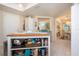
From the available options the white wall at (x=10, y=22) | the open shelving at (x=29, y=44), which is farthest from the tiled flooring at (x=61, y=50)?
the white wall at (x=10, y=22)

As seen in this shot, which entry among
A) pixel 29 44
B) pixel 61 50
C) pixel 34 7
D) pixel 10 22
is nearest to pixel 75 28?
pixel 29 44

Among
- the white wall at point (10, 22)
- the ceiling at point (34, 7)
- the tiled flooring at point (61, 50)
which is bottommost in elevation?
the tiled flooring at point (61, 50)

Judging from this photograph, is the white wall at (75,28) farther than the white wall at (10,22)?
No

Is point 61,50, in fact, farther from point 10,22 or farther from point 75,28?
point 10,22

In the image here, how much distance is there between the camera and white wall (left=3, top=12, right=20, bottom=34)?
15.7ft

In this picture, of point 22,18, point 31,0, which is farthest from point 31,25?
point 31,0

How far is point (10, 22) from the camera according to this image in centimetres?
→ 518

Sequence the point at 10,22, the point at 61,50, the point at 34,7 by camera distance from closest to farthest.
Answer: the point at 34,7
the point at 61,50
the point at 10,22

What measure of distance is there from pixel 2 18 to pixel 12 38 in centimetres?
216

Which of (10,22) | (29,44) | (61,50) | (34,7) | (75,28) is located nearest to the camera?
(29,44)

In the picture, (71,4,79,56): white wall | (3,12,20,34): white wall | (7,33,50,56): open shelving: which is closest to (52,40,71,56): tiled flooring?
(71,4,79,56): white wall

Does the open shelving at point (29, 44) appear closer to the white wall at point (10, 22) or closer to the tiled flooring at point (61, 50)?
the tiled flooring at point (61, 50)

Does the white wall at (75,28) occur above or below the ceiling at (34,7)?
below

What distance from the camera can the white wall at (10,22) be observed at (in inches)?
189
